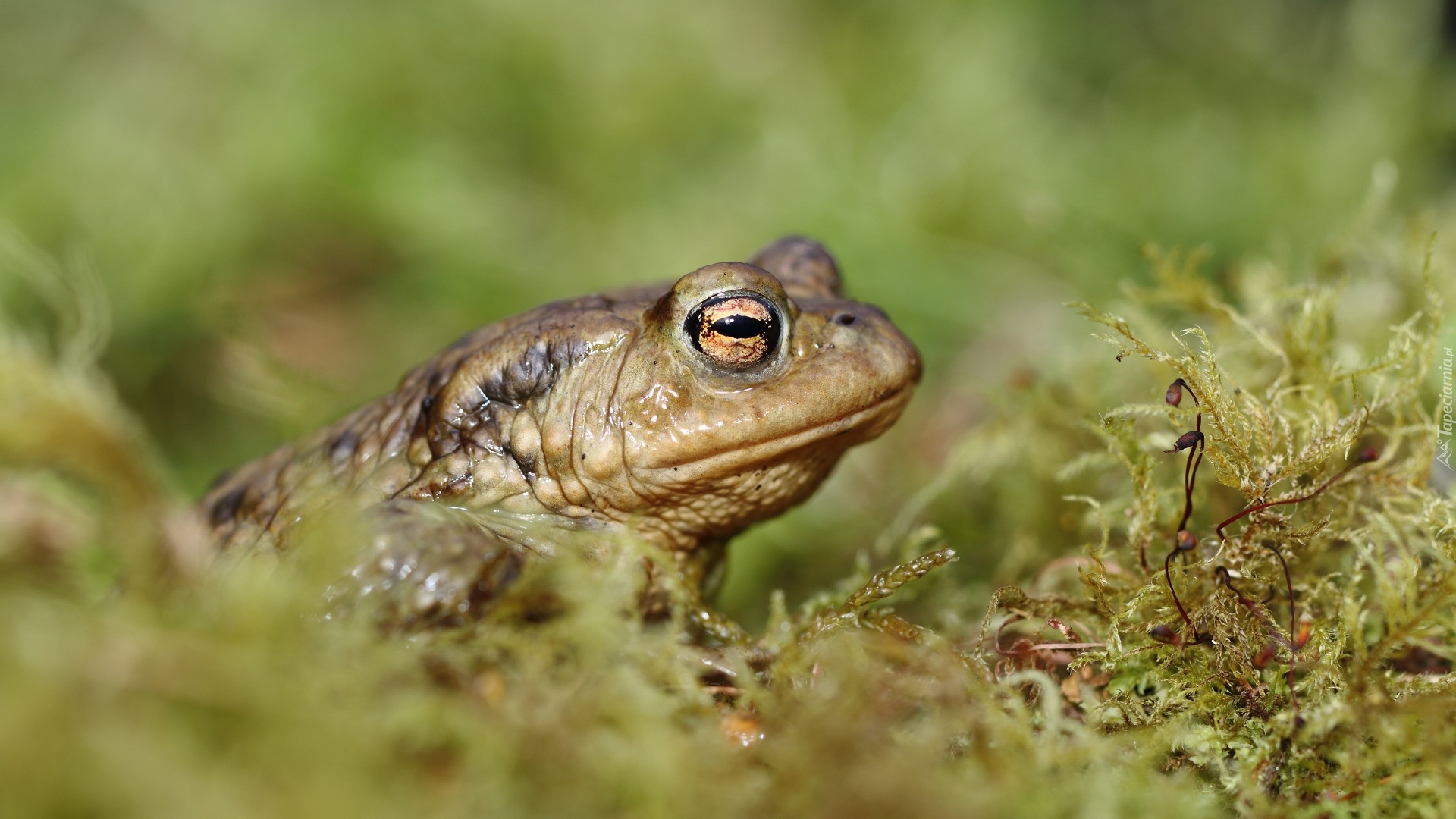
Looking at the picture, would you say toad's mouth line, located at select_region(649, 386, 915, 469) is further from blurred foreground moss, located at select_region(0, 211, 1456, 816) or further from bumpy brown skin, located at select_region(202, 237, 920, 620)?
blurred foreground moss, located at select_region(0, 211, 1456, 816)

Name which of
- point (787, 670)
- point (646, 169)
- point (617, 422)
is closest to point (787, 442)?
point (617, 422)

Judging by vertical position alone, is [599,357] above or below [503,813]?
above

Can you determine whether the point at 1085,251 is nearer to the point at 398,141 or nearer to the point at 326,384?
the point at 326,384

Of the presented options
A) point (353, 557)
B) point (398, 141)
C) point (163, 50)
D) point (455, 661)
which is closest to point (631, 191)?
point (398, 141)

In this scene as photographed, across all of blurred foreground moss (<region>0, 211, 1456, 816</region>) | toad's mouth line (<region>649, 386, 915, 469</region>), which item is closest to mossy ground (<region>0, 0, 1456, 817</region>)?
blurred foreground moss (<region>0, 211, 1456, 816</region>)

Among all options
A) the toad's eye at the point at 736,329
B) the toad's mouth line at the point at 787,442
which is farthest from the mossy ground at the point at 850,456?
the toad's eye at the point at 736,329

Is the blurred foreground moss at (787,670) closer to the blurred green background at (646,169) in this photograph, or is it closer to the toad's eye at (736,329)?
the toad's eye at (736,329)

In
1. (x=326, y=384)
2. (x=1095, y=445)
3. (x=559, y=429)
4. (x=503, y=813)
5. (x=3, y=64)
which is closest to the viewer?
(x=503, y=813)
